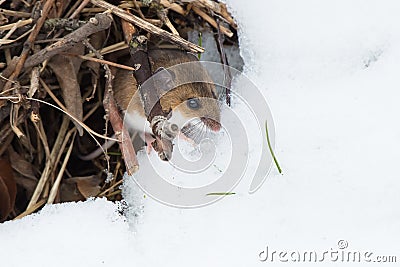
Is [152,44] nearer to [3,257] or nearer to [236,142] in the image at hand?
[236,142]

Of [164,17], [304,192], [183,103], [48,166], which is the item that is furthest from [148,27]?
[304,192]

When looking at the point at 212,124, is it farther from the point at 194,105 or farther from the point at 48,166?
the point at 48,166

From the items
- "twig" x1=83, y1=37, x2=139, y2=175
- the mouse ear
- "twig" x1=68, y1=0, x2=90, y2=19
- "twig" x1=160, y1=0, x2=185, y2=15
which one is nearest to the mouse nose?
the mouse ear

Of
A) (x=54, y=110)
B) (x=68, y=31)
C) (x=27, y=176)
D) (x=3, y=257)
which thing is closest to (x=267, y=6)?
(x=68, y=31)

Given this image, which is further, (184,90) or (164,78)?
(184,90)

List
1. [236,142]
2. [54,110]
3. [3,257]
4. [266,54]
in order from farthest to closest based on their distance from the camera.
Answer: [54,110] < [266,54] < [236,142] < [3,257]

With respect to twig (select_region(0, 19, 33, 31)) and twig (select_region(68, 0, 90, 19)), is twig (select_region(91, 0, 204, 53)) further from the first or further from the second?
twig (select_region(0, 19, 33, 31))
